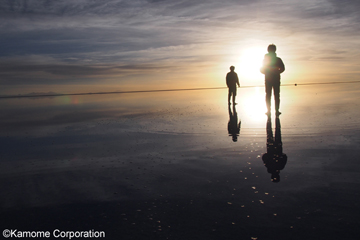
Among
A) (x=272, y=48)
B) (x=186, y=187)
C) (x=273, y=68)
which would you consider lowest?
(x=186, y=187)

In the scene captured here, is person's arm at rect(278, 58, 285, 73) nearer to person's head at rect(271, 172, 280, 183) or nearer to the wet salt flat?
the wet salt flat

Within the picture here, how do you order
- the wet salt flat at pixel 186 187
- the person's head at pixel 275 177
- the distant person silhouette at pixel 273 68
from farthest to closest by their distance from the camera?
the distant person silhouette at pixel 273 68
the person's head at pixel 275 177
the wet salt flat at pixel 186 187

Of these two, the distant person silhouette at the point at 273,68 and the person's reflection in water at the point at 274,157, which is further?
the distant person silhouette at the point at 273,68

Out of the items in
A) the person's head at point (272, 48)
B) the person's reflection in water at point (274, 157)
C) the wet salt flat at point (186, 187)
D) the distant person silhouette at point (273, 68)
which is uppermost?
the person's head at point (272, 48)

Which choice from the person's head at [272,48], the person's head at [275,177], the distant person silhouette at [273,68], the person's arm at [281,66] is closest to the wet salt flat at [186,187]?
the person's head at [275,177]

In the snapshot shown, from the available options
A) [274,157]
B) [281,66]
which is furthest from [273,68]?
[274,157]

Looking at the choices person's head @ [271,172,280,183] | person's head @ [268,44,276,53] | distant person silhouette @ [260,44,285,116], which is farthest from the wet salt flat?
person's head @ [268,44,276,53]

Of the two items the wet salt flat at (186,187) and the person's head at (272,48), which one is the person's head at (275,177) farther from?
the person's head at (272,48)

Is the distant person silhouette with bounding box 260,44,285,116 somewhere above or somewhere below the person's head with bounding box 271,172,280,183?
above

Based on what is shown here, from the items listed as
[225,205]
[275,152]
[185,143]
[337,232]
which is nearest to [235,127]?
[185,143]

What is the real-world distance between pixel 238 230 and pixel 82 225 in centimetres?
149

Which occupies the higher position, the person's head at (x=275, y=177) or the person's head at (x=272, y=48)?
the person's head at (x=272, y=48)

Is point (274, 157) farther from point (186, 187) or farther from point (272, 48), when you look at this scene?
point (272, 48)

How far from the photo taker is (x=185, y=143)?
760 cm
